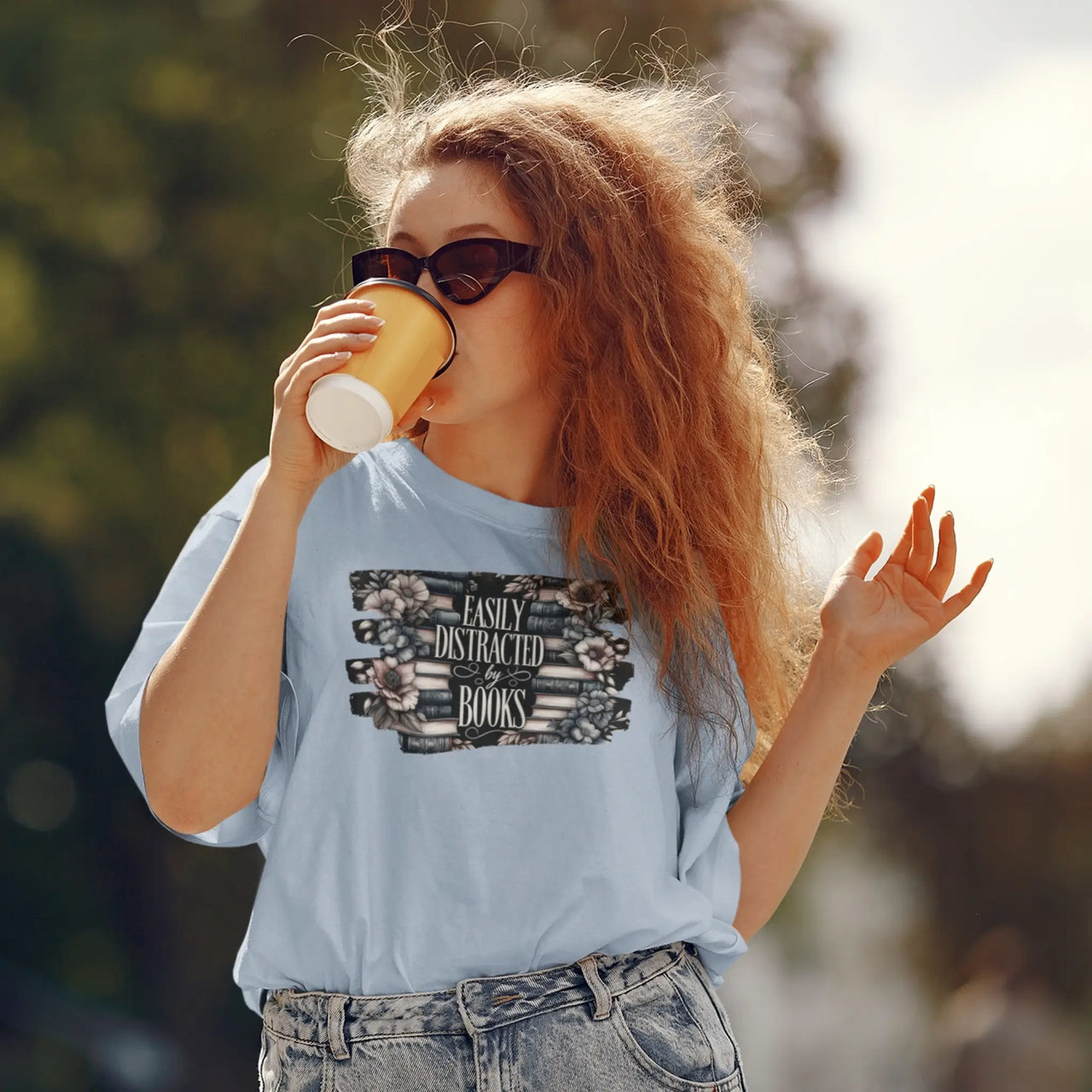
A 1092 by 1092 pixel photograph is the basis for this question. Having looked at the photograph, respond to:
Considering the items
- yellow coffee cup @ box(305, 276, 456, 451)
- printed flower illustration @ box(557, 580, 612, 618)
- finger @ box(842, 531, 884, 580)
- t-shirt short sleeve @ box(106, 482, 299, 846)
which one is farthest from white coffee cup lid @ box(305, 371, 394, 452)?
finger @ box(842, 531, 884, 580)

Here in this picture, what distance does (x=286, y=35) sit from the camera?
19.8ft

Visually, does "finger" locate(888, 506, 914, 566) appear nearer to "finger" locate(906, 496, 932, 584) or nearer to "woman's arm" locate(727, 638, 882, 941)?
"finger" locate(906, 496, 932, 584)

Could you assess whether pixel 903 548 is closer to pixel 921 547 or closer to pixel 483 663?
pixel 921 547

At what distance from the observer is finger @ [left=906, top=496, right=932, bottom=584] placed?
1913mm

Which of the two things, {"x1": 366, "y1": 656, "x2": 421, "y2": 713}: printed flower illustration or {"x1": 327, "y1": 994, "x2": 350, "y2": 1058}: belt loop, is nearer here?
{"x1": 327, "y1": 994, "x2": 350, "y2": 1058}: belt loop

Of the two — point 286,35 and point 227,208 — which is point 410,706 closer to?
point 227,208

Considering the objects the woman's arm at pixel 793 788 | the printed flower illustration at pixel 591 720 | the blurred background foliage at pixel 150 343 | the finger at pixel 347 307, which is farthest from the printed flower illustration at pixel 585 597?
the blurred background foliage at pixel 150 343

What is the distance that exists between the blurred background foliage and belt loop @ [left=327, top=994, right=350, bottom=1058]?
12.9 ft

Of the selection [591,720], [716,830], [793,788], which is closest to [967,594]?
[793,788]

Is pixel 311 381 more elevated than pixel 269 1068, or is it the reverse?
pixel 311 381

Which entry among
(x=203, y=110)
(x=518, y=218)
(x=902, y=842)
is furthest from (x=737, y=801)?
(x=902, y=842)

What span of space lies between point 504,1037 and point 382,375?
74 cm

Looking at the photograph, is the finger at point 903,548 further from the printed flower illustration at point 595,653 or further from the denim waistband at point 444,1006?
the denim waistband at point 444,1006

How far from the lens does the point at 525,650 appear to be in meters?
1.67
